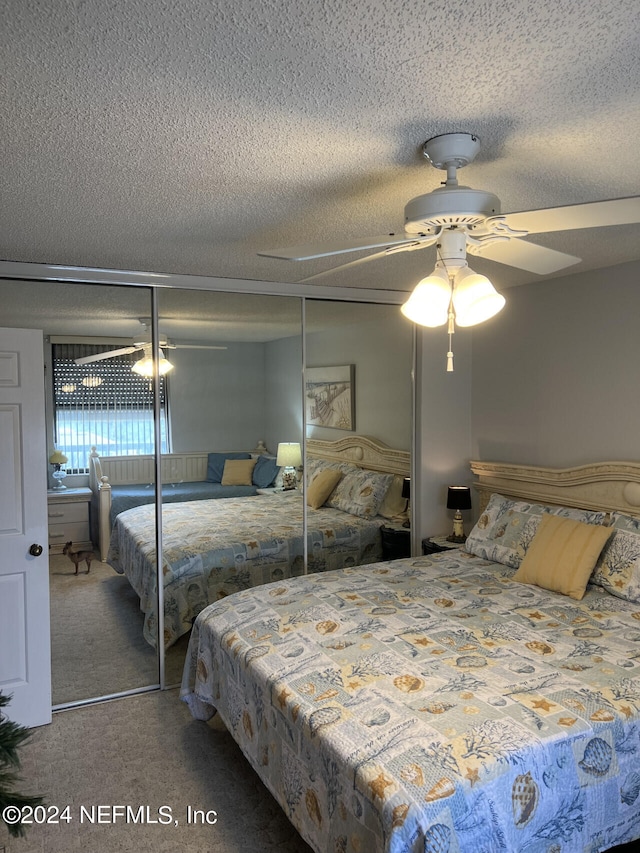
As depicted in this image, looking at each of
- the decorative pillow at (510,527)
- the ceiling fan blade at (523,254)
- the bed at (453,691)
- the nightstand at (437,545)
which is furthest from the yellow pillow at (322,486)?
the ceiling fan blade at (523,254)

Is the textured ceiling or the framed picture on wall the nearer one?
the textured ceiling

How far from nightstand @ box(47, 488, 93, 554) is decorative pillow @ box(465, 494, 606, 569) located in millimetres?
2294

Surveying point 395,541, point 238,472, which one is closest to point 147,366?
point 238,472

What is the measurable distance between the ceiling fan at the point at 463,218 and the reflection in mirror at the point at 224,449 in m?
1.82

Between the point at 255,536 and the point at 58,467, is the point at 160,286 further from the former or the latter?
the point at 255,536

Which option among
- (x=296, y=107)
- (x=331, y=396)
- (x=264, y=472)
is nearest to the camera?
(x=296, y=107)

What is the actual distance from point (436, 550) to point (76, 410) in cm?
247

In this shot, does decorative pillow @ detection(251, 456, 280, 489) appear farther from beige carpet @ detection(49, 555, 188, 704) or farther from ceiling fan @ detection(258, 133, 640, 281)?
ceiling fan @ detection(258, 133, 640, 281)

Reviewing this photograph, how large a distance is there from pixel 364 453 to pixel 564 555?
1.53m

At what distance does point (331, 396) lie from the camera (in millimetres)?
4039

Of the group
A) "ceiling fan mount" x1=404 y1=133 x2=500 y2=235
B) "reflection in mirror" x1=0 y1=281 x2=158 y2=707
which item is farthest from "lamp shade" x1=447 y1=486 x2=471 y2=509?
"ceiling fan mount" x1=404 y1=133 x2=500 y2=235

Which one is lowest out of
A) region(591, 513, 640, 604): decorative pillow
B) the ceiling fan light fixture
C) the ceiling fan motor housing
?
region(591, 513, 640, 604): decorative pillow

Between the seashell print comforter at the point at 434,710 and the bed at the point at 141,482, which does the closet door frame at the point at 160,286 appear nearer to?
the bed at the point at 141,482

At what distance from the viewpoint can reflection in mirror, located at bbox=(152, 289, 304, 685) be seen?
3.62 metres
